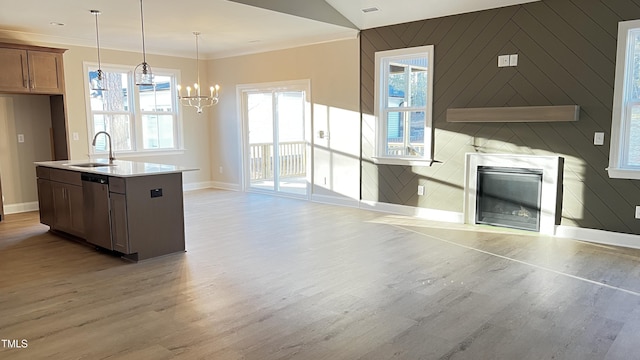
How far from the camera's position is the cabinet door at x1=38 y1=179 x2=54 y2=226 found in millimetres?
5551

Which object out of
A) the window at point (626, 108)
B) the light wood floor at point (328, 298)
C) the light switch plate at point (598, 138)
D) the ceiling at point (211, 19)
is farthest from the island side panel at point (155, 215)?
the window at point (626, 108)

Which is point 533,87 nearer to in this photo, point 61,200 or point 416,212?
point 416,212

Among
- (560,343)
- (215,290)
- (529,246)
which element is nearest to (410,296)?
(560,343)

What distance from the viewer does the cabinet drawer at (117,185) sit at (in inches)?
170

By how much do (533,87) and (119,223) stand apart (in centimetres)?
474

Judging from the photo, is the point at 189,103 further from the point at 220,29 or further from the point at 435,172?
the point at 435,172

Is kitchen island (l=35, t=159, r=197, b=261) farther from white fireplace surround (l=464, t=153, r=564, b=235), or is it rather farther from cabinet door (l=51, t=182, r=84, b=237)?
white fireplace surround (l=464, t=153, r=564, b=235)

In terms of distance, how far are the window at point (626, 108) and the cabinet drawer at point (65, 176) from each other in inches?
224

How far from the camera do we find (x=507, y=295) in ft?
11.6

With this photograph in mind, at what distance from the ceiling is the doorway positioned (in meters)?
0.97

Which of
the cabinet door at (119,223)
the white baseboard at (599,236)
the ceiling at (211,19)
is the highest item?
the ceiling at (211,19)

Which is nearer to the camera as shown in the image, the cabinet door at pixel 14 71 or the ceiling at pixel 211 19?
the ceiling at pixel 211 19

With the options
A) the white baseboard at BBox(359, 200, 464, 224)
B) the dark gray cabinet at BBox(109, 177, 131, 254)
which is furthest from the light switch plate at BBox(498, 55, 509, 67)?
the dark gray cabinet at BBox(109, 177, 131, 254)

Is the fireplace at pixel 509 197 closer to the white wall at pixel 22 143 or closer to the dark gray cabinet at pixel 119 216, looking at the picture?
the dark gray cabinet at pixel 119 216
